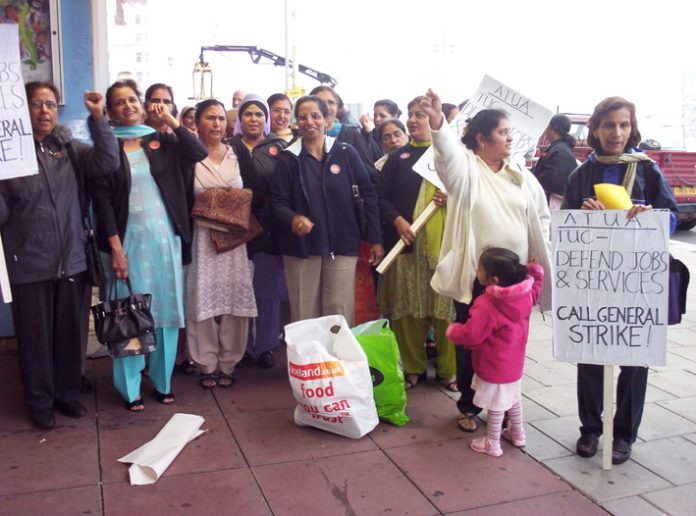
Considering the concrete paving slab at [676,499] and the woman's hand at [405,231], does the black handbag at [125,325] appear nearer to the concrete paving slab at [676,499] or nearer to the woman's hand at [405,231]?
the woman's hand at [405,231]

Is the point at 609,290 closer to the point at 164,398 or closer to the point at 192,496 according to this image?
the point at 192,496

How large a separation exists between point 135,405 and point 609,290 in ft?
8.84

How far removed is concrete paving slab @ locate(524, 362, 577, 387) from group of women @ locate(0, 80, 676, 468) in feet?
2.35

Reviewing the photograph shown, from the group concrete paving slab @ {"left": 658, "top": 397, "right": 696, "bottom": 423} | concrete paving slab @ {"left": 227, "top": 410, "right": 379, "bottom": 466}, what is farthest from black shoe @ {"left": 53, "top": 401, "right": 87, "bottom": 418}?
concrete paving slab @ {"left": 658, "top": 397, "right": 696, "bottom": 423}

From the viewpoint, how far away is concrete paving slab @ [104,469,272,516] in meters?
2.94

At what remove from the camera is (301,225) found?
162 inches

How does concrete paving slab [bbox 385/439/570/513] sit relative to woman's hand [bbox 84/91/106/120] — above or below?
below

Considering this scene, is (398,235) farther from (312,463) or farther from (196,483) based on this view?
(196,483)

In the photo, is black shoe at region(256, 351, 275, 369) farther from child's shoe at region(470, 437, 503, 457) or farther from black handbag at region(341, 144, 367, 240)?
child's shoe at region(470, 437, 503, 457)

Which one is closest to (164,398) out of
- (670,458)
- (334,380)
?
(334,380)

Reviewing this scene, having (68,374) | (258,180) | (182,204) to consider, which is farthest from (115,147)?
(68,374)

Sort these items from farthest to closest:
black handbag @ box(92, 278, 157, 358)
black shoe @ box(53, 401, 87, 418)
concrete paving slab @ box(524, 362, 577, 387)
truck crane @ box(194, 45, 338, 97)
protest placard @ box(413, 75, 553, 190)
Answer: truck crane @ box(194, 45, 338, 97) < concrete paving slab @ box(524, 362, 577, 387) < protest placard @ box(413, 75, 553, 190) < black shoe @ box(53, 401, 87, 418) < black handbag @ box(92, 278, 157, 358)

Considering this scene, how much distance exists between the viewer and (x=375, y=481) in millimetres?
3242

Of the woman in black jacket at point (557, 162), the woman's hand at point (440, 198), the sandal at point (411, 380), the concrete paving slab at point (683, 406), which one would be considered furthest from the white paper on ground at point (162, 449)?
the woman in black jacket at point (557, 162)
